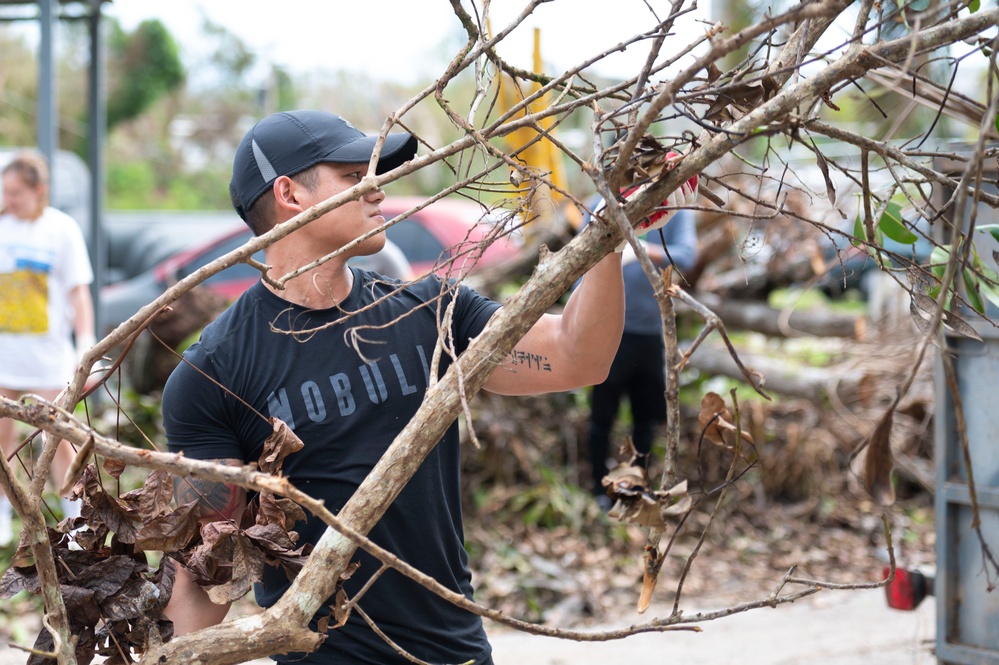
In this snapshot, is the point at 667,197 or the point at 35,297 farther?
the point at 35,297

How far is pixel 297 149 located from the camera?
2.04m

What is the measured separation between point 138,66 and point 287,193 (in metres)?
24.1

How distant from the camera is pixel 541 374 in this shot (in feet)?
6.81

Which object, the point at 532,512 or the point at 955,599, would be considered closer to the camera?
the point at 955,599

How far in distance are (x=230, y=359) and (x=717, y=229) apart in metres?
5.33

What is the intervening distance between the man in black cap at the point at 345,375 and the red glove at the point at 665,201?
0.40 ft

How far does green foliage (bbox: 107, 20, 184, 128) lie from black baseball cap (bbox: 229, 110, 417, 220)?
78.3 feet

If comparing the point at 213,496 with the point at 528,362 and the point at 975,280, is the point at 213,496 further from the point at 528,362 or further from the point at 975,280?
the point at 975,280

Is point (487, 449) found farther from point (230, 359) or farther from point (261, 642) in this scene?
point (261, 642)

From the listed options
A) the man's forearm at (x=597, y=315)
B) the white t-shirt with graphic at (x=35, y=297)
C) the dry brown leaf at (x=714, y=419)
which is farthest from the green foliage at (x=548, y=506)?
the dry brown leaf at (x=714, y=419)

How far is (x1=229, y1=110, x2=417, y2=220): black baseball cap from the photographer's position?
6.69ft

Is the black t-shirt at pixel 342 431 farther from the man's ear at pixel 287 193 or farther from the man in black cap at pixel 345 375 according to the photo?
the man's ear at pixel 287 193

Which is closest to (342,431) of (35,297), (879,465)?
(879,465)

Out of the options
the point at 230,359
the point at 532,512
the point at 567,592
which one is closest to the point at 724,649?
the point at 567,592
